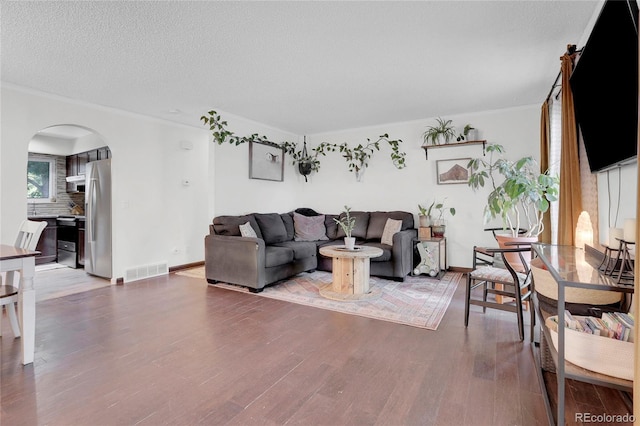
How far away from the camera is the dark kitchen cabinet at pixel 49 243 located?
545 cm

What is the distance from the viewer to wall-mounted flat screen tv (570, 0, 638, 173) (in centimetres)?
148

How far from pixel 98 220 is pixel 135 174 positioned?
86cm

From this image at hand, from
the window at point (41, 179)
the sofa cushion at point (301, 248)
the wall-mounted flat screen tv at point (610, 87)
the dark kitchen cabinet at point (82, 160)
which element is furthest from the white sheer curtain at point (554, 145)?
the window at point (41, 179)

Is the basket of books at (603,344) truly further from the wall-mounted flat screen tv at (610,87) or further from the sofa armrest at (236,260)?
the sofa armrest at (236,260)

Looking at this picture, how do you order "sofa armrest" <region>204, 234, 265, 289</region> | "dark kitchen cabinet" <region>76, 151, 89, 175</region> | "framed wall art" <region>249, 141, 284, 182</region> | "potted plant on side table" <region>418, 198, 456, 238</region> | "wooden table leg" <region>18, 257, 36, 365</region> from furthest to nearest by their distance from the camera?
1. "dark kitchen cabinet" <region>76, 151, 89, 175</region>
2. "framed wall art" <region>249, 141, 284, 182</region>
3. "potted plant on side table" <region>418, 198, 456, 238</region>
4. "sofa armrest" <region>204, 234, 265, 289</region>
5. "wooden table leg" <region>18, 257, 36, 365</region>

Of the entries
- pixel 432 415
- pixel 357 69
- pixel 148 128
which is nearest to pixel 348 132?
pixel 357 69

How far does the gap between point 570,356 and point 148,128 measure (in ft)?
17.0

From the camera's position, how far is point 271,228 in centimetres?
471

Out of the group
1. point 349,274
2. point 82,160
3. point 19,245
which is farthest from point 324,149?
point 19,245

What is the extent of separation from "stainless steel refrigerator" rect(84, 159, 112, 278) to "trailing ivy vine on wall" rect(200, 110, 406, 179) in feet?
5.00

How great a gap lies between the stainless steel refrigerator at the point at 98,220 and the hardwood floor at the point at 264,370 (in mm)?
1393

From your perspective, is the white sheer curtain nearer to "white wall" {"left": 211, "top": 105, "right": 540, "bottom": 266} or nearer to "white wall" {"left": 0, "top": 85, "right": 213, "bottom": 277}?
"white wall" {"left": 211, "top": 105, "right": 540, "bottom": 266}

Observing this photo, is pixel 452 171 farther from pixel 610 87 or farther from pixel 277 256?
pixel 610 87

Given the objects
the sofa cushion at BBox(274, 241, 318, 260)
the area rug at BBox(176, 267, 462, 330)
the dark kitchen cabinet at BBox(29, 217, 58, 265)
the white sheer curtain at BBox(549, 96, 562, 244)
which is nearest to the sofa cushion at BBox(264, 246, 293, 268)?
the sofa cushion at BBox(274, 241, 318, 260)
